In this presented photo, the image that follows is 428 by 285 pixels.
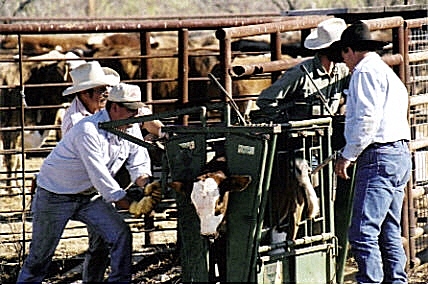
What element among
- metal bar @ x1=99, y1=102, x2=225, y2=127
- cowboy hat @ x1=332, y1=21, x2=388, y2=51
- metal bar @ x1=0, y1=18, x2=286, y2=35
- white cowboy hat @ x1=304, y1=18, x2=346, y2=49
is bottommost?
metal bar @ x1=99, y1=102, x2=225, y2=127

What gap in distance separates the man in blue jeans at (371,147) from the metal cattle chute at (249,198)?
0.29 metres

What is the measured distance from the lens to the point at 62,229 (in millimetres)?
6473

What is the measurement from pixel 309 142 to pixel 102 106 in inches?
59.2

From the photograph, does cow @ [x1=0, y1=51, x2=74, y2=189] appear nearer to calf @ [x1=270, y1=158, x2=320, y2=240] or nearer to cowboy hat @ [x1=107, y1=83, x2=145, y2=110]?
cowboy hat @ [x1=107, y1=83, x2=145, y2=110]

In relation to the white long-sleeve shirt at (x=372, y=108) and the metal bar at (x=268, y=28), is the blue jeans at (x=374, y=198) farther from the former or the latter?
the metal bar at (x=268, y=28)

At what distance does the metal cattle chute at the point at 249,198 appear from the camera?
588 cm

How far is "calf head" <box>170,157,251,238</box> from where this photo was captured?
5.77 meters

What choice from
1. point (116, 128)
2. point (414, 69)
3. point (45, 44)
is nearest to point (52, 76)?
point (45, 44)

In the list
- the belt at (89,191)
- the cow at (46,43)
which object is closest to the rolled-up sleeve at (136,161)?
the belt at (89,191)

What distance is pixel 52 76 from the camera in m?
13.0

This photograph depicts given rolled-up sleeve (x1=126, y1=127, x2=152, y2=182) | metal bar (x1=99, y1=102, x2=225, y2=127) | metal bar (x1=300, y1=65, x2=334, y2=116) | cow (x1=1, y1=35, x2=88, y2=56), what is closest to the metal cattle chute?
metal bar (x1=99, y1=102, x2=225, y2=127)

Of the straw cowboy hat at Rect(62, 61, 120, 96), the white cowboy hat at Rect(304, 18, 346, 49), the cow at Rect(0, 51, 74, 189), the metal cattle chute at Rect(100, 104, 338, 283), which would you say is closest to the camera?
the metal cattle chute at Rect(100, 104, 338, 283)

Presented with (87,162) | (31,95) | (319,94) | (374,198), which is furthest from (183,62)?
(31,95)

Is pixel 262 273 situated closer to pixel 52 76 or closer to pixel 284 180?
pixel 284 180
